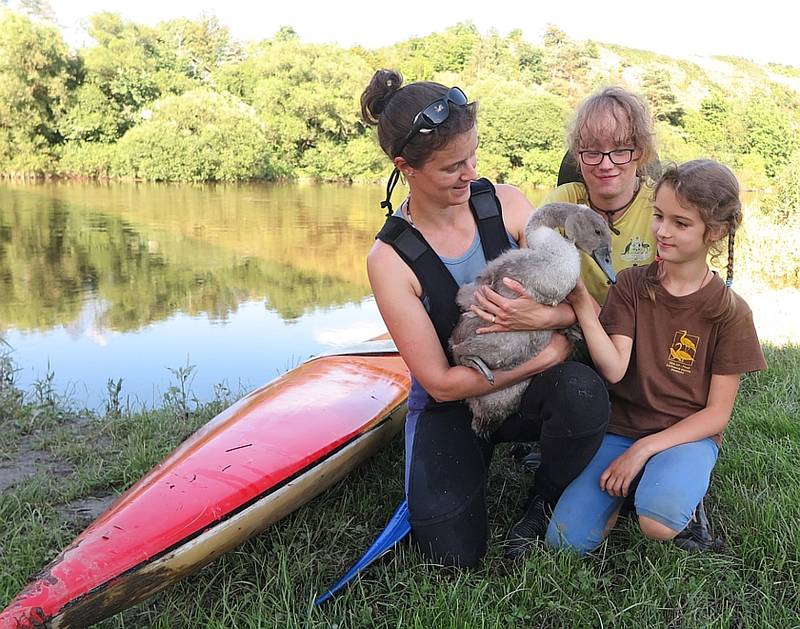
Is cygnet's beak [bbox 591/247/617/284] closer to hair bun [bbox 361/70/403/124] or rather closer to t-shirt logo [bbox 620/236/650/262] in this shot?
t-shirt logo [bbox 620/236/650/262]

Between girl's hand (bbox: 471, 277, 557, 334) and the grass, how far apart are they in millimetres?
924

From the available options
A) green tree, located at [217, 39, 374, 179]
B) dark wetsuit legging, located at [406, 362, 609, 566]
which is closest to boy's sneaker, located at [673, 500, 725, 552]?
dark wetsuit legging, located at [406, 362, 609, 566]

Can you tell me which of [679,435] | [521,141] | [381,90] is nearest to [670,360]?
[679,435]

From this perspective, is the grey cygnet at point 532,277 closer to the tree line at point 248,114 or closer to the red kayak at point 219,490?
the red kayak at point 219,490

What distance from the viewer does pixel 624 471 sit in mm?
2918

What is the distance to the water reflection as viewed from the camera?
795cm

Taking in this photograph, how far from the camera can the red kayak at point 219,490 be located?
2438mm

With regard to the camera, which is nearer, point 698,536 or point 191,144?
point 698,536

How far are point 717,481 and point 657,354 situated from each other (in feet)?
2.72

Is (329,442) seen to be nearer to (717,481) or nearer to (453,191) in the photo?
(453,191)

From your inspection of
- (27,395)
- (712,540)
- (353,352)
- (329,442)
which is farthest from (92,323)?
(712,540)

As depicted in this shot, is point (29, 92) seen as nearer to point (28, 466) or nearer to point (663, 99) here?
point (663, 99)

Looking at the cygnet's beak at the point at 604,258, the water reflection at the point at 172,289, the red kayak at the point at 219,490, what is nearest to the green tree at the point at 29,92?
the water reflection at the point at 172,289

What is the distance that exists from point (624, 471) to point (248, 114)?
34878 mm
